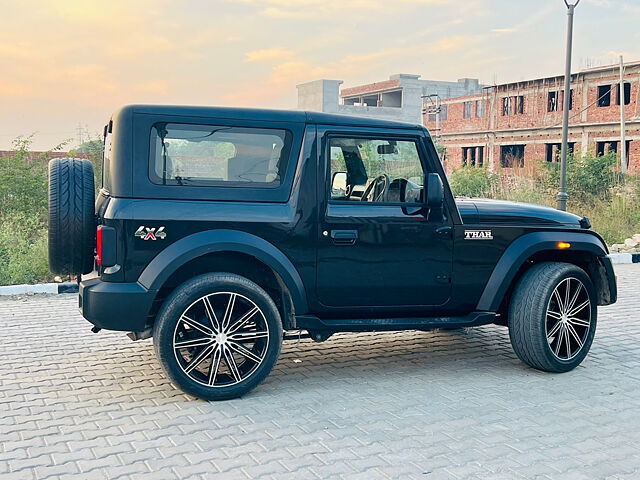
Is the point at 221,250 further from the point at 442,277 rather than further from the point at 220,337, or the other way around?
the point at 442,277

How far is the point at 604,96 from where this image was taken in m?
45.7

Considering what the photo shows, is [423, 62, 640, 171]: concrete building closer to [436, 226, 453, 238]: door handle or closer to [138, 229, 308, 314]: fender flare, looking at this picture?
[436, 226, 453, 238]: door handle

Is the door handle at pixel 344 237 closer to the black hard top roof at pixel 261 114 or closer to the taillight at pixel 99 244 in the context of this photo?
the black hard top roof at pixel 261 114

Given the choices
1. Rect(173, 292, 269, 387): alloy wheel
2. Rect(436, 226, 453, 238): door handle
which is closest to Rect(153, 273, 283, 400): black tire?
Rect(173, 292, 269, 387): alloy wheel

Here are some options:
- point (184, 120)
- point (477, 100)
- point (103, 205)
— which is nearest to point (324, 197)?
point (184, 120)

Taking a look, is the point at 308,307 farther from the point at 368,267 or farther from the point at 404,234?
the point at 404,234

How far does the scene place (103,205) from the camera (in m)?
5.50

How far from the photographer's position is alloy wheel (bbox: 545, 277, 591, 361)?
6363 mm

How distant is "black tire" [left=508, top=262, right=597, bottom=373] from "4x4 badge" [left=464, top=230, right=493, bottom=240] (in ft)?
1.77

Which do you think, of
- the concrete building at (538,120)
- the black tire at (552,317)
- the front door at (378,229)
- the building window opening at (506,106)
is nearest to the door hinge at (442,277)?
the front door at (378,229)

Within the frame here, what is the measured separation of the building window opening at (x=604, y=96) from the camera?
45469 millimetres

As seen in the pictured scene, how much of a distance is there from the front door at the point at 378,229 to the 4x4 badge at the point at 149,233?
1197mm

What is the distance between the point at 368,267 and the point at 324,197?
2.13 ft

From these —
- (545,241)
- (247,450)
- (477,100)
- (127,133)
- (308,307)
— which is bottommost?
(247,450)
